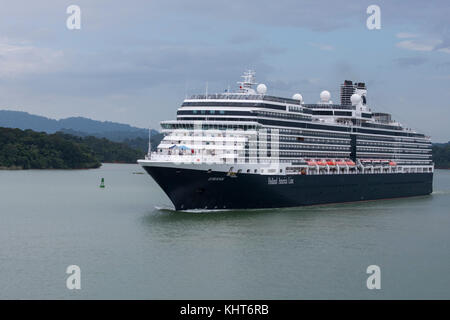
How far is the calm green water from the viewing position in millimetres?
31141

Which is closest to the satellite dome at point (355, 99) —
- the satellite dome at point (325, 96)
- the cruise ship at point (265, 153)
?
the cruise ship at point (265, 153)

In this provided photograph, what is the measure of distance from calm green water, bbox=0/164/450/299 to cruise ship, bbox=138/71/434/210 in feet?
6.67

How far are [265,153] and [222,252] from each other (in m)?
19.4

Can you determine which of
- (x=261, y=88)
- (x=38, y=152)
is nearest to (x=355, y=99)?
(x=261, y=88)

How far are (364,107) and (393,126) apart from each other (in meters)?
6.26

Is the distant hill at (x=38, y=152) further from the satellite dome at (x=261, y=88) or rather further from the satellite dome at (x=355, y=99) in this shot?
the satellite dome at (x=261, y=88)

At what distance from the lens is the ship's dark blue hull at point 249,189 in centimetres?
5233

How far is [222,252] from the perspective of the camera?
3897 cm

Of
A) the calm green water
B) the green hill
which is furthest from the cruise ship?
the green hill

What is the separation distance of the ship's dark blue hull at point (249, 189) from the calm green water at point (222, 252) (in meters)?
1.15

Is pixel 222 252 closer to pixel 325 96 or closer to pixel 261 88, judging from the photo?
pixel 261 88

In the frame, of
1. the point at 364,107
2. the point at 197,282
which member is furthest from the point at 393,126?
the point at 197,282

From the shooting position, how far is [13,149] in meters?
161

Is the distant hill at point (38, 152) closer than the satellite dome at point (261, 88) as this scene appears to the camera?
No
